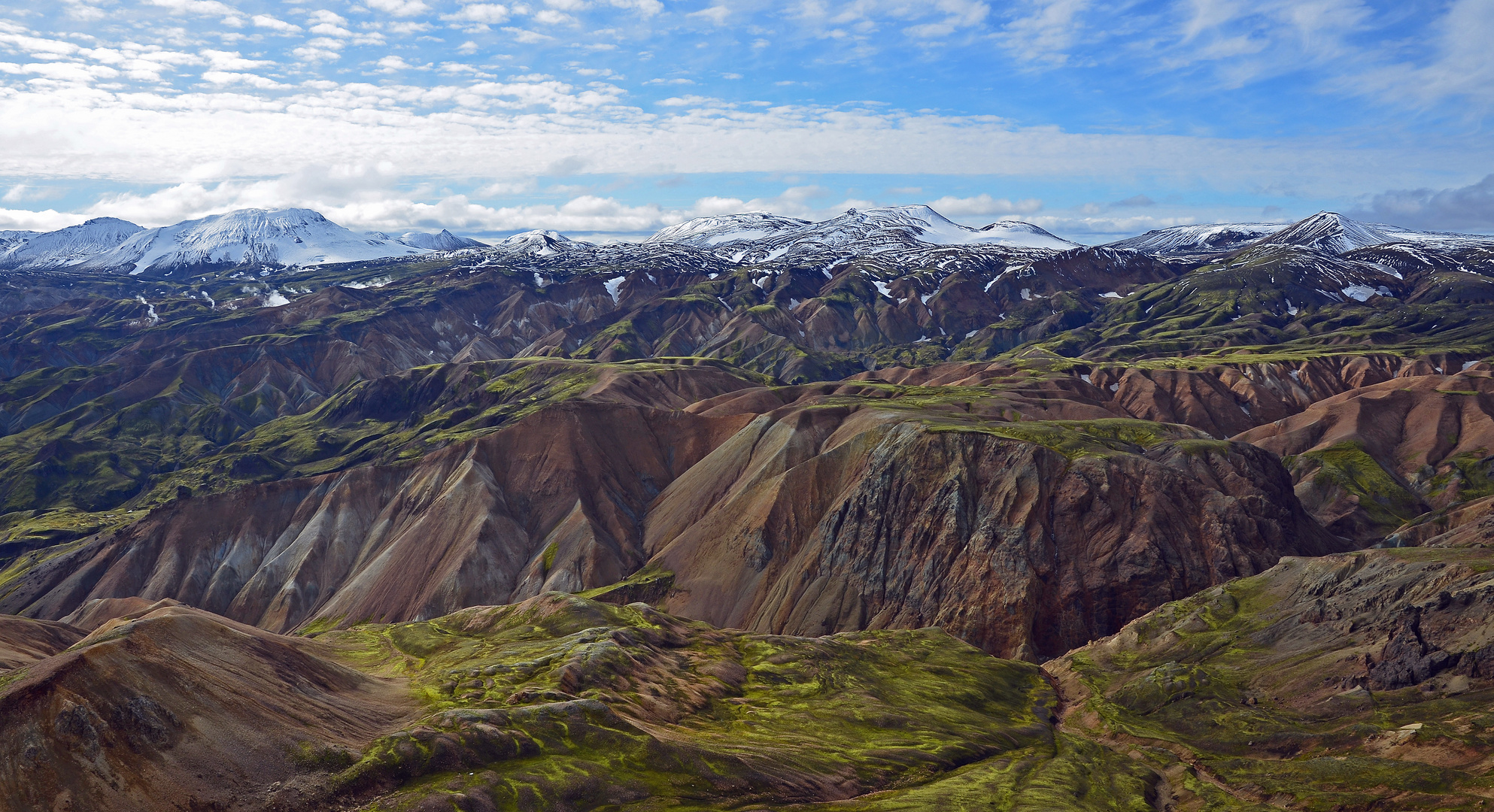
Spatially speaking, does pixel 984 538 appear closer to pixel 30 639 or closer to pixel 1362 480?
pixel 1362 480

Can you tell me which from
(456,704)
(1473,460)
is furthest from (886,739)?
(1473,460)

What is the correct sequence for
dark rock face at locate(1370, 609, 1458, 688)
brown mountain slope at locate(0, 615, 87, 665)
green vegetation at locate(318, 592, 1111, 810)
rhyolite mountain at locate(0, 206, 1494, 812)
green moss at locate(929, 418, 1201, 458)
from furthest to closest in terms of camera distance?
green moss at locate(929, 418, 1201, 458) → brown mountain slope at locate(0, 615, 87, 665) → dark rock face at locate(1370, 609, 1458, 688) → green vegetation at locate(318, 592, 1111, 810) → rhyolite mountain at locate(0, 206, 1494, 812)

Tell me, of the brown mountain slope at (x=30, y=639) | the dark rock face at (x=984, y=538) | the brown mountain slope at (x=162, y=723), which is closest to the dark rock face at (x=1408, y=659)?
the dark rock face at (x=984, y=538)

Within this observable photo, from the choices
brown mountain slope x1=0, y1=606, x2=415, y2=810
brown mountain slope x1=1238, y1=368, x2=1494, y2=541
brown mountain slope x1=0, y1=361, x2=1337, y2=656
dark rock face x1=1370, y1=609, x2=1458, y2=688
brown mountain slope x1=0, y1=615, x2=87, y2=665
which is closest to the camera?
brown mountain slope x1=0, y1=606, x2=415, y2=810

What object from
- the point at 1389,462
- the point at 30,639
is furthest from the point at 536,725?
the point at 1389,462

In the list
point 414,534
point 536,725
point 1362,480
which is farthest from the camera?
point 1362,480

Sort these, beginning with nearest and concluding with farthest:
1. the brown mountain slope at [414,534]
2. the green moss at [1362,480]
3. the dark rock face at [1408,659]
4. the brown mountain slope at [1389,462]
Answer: the dark rock face at [1408,659] < the brown mountain slope at [414,534] < the green moss at [1362,480] < the brown mountain slope at [1389,462]

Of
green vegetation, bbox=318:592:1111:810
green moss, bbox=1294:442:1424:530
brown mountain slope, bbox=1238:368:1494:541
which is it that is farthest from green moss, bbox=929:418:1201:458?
green vegetation, bbox=318:592:1111:810

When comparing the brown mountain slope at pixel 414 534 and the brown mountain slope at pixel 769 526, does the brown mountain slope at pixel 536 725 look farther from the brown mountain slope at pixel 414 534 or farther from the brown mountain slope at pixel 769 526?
Answer: the brown mountain slope at pixel 414 534

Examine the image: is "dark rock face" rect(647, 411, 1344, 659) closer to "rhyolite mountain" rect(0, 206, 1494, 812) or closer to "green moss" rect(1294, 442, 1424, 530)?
"rhyolite mountain" rect(0, 206, 1494, 812)
